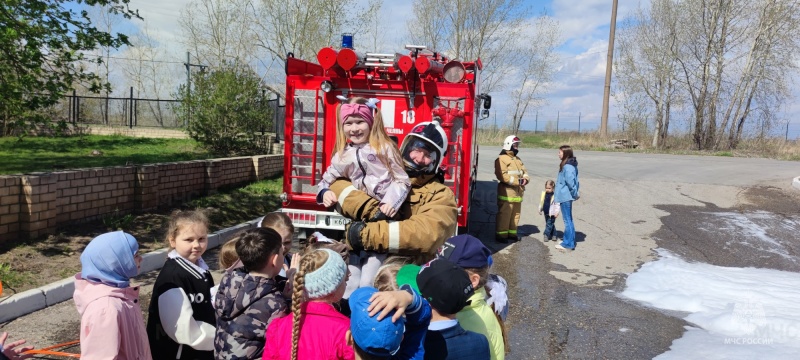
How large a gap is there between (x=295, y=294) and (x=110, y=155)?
39.3 ft

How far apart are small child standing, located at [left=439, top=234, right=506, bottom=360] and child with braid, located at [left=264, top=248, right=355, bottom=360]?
53 centimetres

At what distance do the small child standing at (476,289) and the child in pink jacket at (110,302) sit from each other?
1445mm

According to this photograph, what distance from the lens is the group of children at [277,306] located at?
207 centimetres

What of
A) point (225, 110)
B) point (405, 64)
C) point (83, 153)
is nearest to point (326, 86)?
point (405, 64)

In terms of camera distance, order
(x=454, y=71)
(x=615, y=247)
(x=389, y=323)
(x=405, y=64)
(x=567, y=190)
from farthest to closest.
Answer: (x=615, y=247), (x=567, y=190), (x=454, y=71), (x=405, y=64), (x=389, y=323)

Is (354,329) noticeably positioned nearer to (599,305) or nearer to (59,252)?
(599,305)

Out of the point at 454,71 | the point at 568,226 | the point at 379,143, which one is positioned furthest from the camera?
the point at 568,226

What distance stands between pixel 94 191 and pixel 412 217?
238 inches

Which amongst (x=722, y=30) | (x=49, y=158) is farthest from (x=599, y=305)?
(x=722, y=30)

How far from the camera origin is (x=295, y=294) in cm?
218

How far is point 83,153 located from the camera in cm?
1248

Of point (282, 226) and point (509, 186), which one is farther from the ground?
point (282, 226)

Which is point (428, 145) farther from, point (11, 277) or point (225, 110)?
point (225, 110)

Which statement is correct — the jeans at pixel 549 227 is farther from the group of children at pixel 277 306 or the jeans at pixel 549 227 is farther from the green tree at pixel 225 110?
the green tree at pixel 225 110
